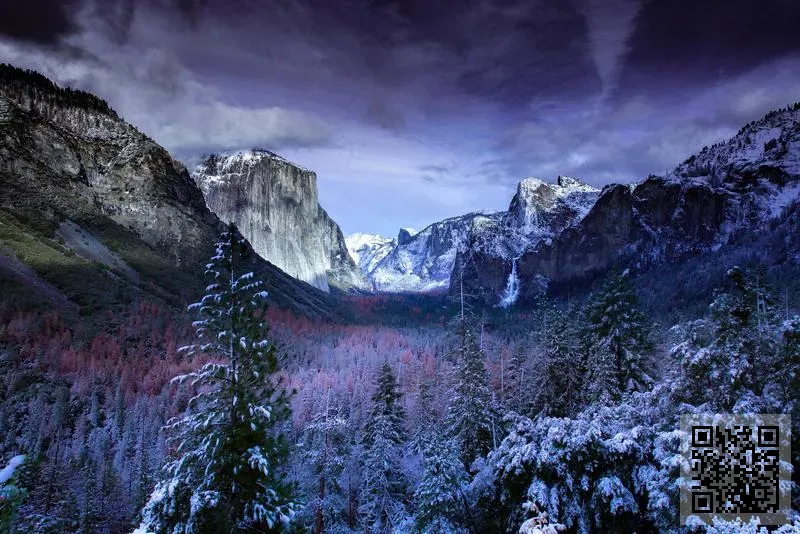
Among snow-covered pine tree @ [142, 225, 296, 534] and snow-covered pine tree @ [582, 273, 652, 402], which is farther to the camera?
snow-covered pine tree @ [582, 273, 652, 402]

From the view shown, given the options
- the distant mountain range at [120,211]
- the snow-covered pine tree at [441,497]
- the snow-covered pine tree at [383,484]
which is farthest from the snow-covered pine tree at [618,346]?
the distant mountain range at [120,211]

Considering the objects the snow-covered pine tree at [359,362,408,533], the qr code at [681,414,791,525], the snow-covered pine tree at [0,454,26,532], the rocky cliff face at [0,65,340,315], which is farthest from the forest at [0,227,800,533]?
the rocky cliff face at [0,65,340,315]

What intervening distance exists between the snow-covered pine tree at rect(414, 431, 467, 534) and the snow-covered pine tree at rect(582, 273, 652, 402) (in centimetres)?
858

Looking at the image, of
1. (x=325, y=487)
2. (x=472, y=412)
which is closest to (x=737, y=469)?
(x=472, y=412)

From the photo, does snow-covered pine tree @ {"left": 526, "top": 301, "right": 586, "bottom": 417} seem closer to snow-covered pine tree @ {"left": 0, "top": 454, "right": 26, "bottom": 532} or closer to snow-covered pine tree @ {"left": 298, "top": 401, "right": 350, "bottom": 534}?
snow-covered pine tree @ {"left": 298, "top": 401, "right": 350, "bottom": 534}

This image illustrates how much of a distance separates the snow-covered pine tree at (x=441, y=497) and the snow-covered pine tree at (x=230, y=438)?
6.05m

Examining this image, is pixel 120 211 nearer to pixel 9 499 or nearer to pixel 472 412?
pixel 472 412

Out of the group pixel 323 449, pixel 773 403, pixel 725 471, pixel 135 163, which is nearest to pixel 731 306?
pixel 773 403

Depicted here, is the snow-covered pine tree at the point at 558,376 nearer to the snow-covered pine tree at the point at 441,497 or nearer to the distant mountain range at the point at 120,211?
the snow-covered pine tree at the point at 441,497

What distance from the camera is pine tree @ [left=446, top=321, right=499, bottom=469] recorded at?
28172 millimetres

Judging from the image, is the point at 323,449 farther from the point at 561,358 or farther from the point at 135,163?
the point at 135,163

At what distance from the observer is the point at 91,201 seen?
153 meters

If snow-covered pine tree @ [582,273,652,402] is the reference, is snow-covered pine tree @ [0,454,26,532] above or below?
below

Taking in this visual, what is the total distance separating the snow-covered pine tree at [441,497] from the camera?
1661 centimetres
